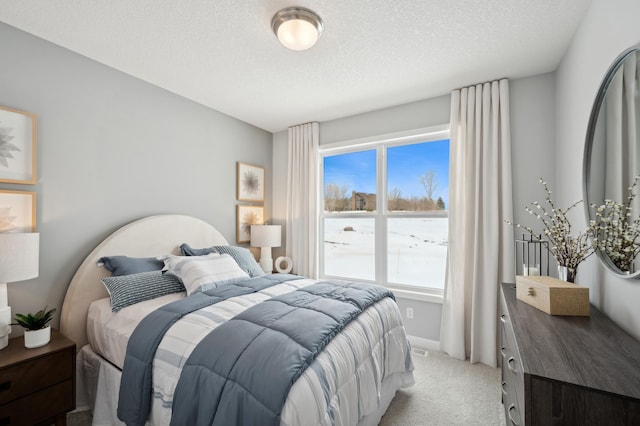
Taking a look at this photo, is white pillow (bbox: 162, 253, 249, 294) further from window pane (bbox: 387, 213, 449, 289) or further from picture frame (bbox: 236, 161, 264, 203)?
window pane (bbox: 387, 213, 449, 289)

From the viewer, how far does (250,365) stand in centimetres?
121

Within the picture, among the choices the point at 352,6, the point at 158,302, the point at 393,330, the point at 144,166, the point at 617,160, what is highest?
Answer: the point at 352,6

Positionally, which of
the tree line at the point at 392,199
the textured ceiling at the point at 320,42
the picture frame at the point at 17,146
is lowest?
the tree line at the point at 392,199

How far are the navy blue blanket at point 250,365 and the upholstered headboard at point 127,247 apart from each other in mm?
1394

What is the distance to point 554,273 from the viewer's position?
8.07 ft

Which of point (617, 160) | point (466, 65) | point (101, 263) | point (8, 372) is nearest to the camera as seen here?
point (617, 160)

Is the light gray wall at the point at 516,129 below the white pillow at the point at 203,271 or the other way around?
the other way around

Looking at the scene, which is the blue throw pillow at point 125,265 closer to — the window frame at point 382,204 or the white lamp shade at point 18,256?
the white lamp shade at point 18,256

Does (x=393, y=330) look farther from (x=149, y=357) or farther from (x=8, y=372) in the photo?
(x=8, y=372)

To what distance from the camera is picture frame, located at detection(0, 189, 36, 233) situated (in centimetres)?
184

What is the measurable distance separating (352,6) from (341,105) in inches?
60.3

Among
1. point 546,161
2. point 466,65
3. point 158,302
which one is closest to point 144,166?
point 158,302

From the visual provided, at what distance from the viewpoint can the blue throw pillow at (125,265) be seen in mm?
2223

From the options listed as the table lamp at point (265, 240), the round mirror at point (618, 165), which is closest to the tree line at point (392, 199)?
the table lamp at point (265, 240)
